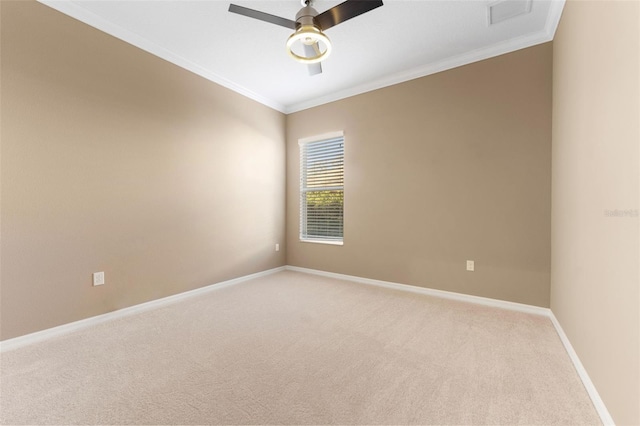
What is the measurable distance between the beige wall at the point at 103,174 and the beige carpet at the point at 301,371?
0.47 m

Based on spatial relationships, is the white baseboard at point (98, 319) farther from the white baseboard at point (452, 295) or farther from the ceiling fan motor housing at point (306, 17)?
the ceiling fan motor housing at point (306, 17)

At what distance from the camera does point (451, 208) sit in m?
3.14

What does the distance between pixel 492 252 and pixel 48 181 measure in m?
4.32

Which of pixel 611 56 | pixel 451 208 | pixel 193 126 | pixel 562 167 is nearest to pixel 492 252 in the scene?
pixel 451 208

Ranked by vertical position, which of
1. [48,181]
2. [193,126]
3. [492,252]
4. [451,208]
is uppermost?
[193,126]

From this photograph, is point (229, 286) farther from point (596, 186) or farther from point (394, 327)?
point (596, 186)

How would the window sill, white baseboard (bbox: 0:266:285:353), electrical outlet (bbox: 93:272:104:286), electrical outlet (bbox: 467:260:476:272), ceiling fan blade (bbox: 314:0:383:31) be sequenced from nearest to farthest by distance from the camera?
ceiling fan blade (bbox: 314:0:383:31)
white baseboard (bbox: 0:266:285:353)
electrical outlet (bbox: 93:272:104:286)
electrical outlet (bbox: 467:260:476:272)
the window sill

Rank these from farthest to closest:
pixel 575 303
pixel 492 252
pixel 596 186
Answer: pixel 492 252 → pixel 575 303 → pixel 596 186

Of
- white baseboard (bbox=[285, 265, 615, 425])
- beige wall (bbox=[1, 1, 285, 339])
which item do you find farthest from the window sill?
beige wall (bbox=[1, 1, 285, 339])

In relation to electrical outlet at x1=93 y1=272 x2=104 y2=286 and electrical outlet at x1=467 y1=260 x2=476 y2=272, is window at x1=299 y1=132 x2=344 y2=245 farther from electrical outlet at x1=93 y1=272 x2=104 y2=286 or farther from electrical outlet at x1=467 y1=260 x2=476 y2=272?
electrical outlet at x1=93 y1=272 x2=104 y2=286

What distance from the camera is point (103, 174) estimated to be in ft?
8.21

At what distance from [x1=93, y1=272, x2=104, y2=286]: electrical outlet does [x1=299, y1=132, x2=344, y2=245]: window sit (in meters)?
2.70

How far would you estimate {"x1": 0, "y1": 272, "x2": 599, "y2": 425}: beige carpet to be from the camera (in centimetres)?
134

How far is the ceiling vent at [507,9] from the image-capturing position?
7.43 feet
